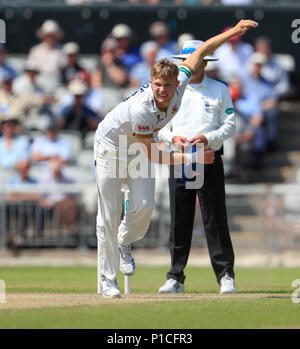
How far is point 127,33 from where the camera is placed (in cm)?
2030

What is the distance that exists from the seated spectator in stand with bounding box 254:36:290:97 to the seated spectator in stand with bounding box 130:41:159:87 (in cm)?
218

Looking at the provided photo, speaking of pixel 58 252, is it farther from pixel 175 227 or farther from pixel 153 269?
pixel 175 227

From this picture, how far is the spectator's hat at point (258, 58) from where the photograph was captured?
19609 mm

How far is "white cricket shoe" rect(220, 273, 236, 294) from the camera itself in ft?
34.0

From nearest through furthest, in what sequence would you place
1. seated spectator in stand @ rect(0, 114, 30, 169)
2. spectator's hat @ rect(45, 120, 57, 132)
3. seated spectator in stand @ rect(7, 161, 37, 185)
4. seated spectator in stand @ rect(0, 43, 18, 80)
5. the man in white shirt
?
1. the man in white shirt
2. seated spectator in stand @ rect(7, 161, 37, 185)
3. seated spectator in stand @ rect(0, 114, 30, 169)
4. spectator's hat @ rect(45, 120, 57, 132)
5. seated spectator in stand @ rect(0, 43, 18, 80)

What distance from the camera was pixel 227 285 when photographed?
1040 cm

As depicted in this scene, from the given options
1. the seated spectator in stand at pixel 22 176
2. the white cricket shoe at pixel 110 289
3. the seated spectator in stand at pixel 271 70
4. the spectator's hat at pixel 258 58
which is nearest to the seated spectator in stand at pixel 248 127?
the spectator's hat at pixel 258 58

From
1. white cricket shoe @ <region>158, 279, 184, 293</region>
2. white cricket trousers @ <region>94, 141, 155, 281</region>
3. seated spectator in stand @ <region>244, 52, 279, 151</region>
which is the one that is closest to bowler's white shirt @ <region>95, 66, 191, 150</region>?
white cricket trousers @ <region>94, 141, 155, 281</region>

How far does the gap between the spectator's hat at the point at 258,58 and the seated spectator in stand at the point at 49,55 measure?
13.5 ft

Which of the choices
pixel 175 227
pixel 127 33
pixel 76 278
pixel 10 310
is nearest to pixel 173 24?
pixel 127 33

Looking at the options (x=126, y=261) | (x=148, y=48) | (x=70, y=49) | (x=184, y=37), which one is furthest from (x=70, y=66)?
(x=126, y=261)

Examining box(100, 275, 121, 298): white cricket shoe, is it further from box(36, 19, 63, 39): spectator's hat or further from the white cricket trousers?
box(36, 19, 63, 39): spectator's hat

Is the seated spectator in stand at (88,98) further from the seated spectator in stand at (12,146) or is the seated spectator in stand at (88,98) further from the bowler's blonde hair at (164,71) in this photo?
the bowler's blonde hair at (164,71)
